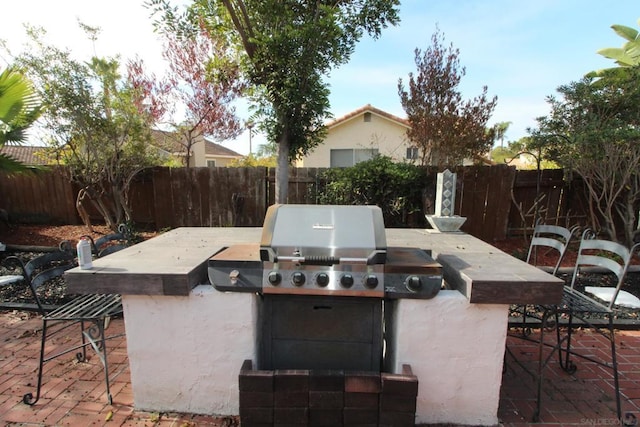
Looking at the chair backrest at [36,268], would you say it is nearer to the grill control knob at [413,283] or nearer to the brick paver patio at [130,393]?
the brick paver patio at [130,393]

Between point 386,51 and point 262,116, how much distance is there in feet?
8.90

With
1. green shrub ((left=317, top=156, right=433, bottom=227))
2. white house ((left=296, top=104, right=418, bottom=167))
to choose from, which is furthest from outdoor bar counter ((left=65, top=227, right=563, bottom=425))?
white house ((left=296, top=104, right=418, bottom=167))

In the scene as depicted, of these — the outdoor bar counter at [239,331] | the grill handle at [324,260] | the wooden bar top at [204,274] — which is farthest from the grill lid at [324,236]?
the wooden bar top at [204,274]

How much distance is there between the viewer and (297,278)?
5.26 ft

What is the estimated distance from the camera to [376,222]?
1765mm

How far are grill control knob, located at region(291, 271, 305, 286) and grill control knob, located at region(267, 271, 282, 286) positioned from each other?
0.07 m

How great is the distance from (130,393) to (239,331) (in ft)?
3.35

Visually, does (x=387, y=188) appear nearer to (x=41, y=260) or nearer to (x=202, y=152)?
(x=41, y=260)

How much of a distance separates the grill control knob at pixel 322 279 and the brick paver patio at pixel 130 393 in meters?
0.89

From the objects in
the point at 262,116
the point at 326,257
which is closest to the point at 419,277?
the point at 326,257

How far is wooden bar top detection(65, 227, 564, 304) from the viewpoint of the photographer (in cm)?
158

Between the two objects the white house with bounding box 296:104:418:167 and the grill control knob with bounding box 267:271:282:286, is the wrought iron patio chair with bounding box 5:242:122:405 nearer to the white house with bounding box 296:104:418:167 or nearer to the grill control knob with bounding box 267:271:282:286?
the grill control knob with bounding box 267:271:282:286

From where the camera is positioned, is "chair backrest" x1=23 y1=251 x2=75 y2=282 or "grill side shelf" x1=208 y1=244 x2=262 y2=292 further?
"chair backrest" x1=23 y1=251 x2=75 y2=282

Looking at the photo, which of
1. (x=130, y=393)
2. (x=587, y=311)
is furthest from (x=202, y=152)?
(x=587, y=311)
